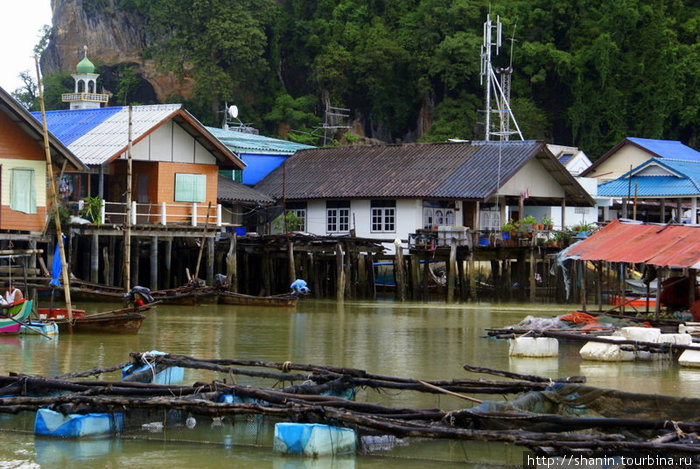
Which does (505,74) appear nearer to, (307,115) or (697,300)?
(307,115)

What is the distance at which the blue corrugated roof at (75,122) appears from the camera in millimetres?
37400

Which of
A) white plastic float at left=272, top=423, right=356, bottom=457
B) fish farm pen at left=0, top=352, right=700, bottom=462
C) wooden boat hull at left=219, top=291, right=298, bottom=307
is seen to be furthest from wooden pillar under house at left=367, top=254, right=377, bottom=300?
white plastic float at left=272, top=423, right=356, bottom=457

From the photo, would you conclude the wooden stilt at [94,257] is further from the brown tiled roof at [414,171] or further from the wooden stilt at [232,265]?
the brown tiled roof at [414,171]

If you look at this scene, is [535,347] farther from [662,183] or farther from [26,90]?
[26,90]

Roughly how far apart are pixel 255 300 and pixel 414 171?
1161 cm

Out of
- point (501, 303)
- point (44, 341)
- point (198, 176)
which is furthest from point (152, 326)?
point (501, 303)

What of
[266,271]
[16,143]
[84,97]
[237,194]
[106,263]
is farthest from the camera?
[84,97]

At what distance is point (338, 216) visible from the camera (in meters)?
43.5

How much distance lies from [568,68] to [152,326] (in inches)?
1514

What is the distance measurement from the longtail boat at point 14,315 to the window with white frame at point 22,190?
9079 millimetres

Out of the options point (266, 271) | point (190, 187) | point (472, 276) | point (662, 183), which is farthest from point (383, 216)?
point (662, 183)

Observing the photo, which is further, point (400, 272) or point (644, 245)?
point (400, 272)

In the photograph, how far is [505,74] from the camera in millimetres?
55406

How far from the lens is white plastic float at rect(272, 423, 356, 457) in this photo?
463 inches
